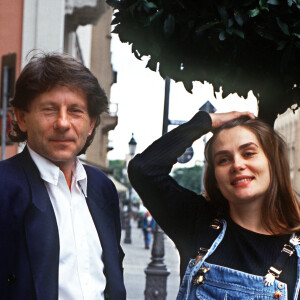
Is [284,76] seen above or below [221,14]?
below

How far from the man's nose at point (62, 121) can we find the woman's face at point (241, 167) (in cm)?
65

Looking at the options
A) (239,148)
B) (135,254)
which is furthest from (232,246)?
(135,254)

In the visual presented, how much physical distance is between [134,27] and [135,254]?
21223 millimetres

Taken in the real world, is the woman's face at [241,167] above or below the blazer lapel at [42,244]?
above

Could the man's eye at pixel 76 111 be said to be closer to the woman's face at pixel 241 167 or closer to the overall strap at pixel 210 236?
the woman's face at pixel 241 167

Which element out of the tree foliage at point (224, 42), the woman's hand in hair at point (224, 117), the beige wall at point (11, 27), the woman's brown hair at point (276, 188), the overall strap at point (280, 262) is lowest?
the overall strap at point (280, 262)

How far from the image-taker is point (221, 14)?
2576 millimetres

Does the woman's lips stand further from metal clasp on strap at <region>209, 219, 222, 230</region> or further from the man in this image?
the man

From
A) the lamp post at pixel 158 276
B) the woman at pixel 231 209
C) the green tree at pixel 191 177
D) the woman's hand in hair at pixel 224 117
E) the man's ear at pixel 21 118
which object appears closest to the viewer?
the woman at pixel 231 209

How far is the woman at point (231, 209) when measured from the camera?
2.61 meters

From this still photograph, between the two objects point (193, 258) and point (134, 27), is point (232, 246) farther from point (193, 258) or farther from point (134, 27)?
point (134, 27)

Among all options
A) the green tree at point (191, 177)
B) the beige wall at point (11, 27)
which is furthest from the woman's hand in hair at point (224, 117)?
the green tree at point (191, 177)

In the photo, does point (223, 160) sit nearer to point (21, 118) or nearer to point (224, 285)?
point (224, 285)

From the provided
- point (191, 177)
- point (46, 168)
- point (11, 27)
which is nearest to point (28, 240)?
point (46, 168)
